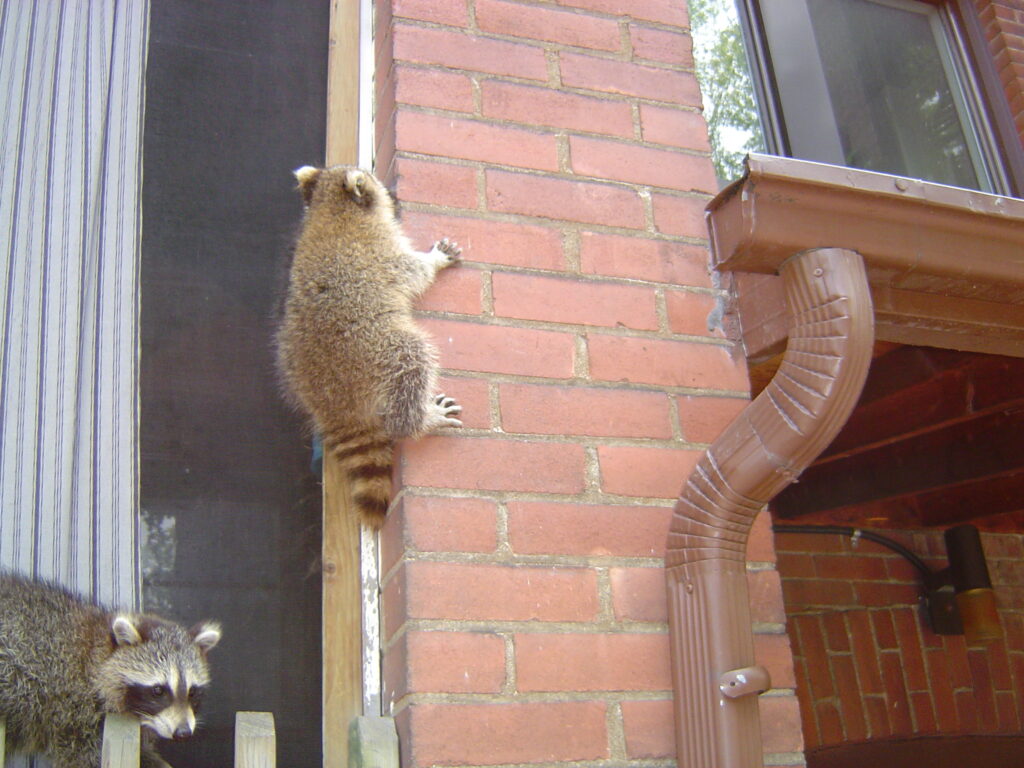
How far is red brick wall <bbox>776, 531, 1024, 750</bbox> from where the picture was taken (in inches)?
178

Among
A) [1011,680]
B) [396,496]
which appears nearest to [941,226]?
[396,496]

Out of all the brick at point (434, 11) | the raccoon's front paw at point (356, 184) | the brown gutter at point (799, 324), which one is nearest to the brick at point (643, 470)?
the brown gutter at point (799, 324)

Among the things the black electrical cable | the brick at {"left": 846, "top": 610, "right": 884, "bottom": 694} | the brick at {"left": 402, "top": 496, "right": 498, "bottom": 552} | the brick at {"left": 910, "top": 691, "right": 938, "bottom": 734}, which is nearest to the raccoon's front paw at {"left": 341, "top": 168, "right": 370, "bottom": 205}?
the brick at {"left": 402, "top": 496, "right": 498, "bottom": 552}

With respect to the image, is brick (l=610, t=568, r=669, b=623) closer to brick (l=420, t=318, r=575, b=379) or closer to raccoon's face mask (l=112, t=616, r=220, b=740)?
brick (l=420, t=318, r=575, b=379)

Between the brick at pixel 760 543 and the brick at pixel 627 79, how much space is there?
47.3 inches

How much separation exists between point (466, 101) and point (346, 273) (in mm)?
546

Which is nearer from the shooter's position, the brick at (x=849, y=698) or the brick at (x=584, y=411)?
the brick at (x=584, y=411)

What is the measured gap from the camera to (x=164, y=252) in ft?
9.05

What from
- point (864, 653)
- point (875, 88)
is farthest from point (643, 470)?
point (864, 653)

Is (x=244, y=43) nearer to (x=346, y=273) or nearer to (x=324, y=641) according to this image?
(x=346, y=273)

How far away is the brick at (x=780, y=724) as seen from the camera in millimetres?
2447

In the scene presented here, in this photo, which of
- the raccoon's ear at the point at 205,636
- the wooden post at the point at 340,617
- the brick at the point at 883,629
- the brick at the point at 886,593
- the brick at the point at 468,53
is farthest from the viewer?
the brick at the point at 886,593

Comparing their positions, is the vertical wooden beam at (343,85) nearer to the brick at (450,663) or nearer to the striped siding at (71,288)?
the striped siding at (71,288)

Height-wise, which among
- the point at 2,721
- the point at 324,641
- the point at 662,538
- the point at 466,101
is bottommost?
the point at 2,721
